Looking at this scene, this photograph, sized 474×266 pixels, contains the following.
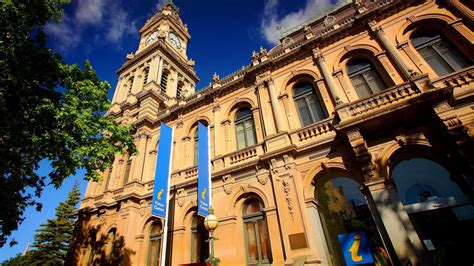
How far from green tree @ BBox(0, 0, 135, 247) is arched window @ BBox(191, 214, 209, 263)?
5.32 meters

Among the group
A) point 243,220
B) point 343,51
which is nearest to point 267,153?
point 243,220

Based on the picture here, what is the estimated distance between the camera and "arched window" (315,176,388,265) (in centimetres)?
947

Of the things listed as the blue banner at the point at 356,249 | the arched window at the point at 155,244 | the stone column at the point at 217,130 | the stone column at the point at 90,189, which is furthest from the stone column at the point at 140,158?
the blue banner at the point at 356,249

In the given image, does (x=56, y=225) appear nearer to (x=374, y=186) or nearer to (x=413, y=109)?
(x=374, y=186)

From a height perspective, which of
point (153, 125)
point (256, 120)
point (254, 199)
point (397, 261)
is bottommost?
point (397, 261)

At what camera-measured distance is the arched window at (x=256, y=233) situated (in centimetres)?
988

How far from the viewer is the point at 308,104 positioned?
1222cm

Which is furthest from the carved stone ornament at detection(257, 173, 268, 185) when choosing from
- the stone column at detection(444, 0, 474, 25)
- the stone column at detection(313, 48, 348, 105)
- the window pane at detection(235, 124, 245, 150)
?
the stone column at detection(444, 0, 474, 25)

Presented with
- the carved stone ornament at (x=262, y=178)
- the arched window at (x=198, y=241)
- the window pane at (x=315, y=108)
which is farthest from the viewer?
the window pane at (x=315, y=108)

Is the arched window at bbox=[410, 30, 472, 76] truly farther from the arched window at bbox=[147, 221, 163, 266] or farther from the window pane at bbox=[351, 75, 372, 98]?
the arched window at bbox=[147, 221, 163, 266]

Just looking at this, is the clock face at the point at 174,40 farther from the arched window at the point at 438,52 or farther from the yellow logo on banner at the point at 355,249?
the yellow logo on banner at the point at 355,249

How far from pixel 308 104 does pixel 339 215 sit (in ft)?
18.9

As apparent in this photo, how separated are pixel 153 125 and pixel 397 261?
1609cm

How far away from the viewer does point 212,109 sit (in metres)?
15.4
